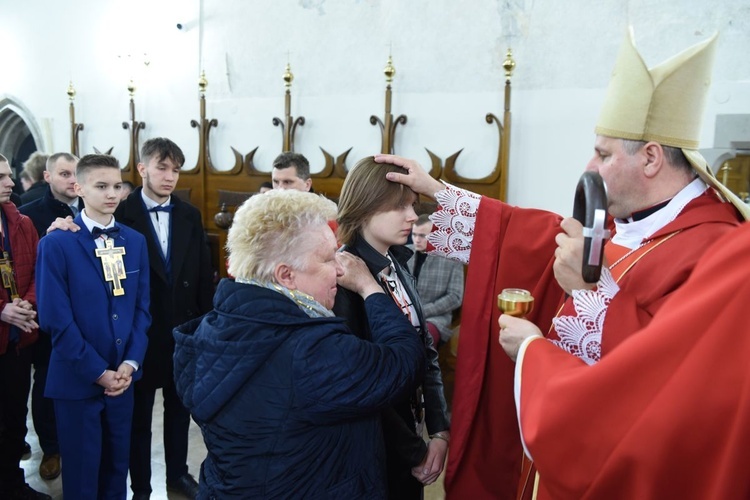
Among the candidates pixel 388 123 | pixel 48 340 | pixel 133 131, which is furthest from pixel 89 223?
pixel 133 131

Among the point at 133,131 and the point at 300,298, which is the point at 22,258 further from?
the point at 133,131

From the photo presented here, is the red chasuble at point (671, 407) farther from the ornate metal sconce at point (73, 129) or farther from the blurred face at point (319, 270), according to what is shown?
the ornate metal sconce at point (73, 129)

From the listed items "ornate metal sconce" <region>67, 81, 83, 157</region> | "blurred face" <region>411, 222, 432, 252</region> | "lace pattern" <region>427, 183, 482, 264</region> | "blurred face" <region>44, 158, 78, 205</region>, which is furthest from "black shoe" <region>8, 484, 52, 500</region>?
"ornate metal sconce" <region>67, 81, 83, 157</region>

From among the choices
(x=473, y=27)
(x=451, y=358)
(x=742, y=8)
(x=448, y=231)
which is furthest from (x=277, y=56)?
(x=448, y=231)

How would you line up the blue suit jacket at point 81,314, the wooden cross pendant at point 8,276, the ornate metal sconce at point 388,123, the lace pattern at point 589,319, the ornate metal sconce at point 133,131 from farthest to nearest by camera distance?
the ornate metal sconce at point 133,131, the ornate metal sconce at point 388,123, the wooden cross pendant at point 8,276, the blue suit jacket at point 81,314, the lace pattern at point 589,319

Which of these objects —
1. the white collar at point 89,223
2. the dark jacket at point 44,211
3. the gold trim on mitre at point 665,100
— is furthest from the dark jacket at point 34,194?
the gold trim on mitre at point 665,100

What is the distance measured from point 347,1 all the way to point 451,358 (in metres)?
3.68

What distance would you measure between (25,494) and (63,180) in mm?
1926

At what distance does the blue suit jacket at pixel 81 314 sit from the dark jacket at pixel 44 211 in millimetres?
1165

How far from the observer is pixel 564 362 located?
112 cm

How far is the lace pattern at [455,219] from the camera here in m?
1.91

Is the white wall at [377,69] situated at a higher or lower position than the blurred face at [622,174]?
higher

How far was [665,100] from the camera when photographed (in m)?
1.43

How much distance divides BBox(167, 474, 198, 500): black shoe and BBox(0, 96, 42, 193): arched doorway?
23.9 ft
